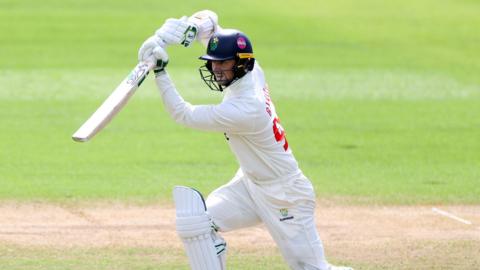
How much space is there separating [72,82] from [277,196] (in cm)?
919

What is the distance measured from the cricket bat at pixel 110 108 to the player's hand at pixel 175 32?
223 mm

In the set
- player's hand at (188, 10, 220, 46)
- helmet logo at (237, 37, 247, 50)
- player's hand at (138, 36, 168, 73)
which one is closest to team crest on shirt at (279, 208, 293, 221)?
helmet logo at (237, 37, 247, 50)

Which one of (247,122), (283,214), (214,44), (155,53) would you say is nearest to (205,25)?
(214,44)

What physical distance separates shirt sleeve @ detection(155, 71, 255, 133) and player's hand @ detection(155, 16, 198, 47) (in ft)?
0.77

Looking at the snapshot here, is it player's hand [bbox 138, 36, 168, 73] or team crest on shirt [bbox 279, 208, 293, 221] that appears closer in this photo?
player's hand [bbox 138, 36, 168, 73]

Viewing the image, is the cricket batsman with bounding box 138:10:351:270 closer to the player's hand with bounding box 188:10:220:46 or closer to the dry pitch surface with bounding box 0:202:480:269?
the player's hand with bounding box 188:10:220:46

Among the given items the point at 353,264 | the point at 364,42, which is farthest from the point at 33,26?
the point at 353,264

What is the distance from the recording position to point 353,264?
8250 mm

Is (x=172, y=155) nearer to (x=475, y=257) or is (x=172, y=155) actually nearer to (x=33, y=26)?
(x=475, y=257)

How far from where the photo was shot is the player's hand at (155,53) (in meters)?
6.62

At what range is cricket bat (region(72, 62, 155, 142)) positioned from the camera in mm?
6254

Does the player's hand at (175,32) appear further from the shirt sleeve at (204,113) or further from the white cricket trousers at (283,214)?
the white cricket trousers at (283,214)

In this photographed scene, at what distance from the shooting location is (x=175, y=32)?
22.4 feet

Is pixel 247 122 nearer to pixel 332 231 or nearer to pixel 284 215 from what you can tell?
pixel 284 215
